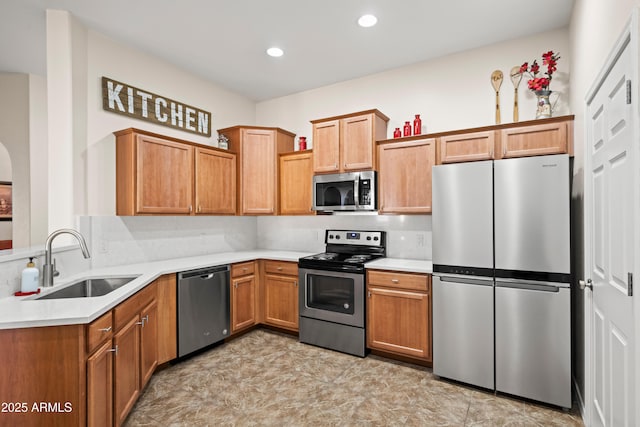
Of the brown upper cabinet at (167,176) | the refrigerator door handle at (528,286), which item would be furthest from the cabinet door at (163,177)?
the refrigerator door handle at (528,286)

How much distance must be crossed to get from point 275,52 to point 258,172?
1406 millimetres

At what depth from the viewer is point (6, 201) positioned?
4.09 metres

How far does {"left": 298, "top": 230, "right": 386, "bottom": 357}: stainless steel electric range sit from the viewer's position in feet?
10.6

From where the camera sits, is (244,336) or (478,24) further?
(244,336)

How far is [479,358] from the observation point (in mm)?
2564

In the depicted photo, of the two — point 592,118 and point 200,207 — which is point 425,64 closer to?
point 592,118

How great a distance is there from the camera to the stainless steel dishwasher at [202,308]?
3.05 m

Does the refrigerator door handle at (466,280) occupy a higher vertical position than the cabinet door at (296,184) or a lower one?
lower

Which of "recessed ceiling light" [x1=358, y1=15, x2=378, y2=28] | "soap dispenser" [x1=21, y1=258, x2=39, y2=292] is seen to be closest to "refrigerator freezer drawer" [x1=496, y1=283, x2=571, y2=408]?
"recessed ceiling light" [x1=358, y1=15, x2=378, y2=28]

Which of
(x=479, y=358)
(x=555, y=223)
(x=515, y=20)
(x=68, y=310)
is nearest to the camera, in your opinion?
(x=68, y=310)

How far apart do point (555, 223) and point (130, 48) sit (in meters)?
4.04

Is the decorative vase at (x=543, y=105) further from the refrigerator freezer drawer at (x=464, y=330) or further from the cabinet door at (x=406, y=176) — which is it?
the refrigerator freezer drawer at (x=464, y=330)

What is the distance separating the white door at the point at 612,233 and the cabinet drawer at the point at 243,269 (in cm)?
302

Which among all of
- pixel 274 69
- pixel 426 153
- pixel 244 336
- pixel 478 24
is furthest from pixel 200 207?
pixel 478 24
